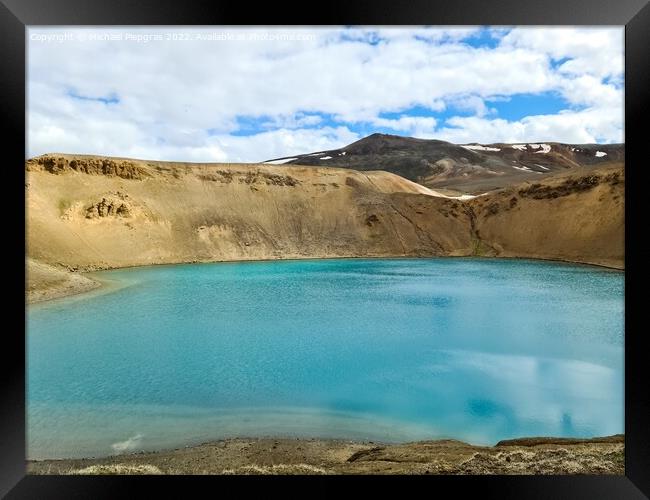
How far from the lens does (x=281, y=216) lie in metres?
41.2

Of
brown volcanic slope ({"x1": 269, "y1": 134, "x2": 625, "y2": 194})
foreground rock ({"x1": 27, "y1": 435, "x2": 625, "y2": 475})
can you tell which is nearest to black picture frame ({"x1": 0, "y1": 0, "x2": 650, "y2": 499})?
Answer: foreground rock ({"x1": 27, "y1": 435, "x2": 625, "y2": 475})

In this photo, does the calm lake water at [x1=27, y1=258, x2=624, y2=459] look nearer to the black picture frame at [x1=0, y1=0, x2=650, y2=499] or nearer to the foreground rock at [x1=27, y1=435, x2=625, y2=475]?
the foreground rock at [x1=27, y1=435, x2=625, y2=475]

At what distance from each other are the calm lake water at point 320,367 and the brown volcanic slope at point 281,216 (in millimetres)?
13927

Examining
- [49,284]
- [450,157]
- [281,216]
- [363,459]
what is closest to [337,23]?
[363,459]

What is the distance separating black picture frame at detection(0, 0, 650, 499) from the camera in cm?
405

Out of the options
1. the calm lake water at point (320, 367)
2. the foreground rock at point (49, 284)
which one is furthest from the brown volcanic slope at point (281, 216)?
the calm lake water at point (320, 367)

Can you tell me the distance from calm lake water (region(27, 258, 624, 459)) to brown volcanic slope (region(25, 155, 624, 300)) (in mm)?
13927

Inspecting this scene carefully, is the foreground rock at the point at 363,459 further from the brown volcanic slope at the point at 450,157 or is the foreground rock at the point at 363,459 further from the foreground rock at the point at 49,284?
the brown volcanic slope at the point at 450,157

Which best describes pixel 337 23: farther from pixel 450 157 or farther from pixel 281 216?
pixel 450 157

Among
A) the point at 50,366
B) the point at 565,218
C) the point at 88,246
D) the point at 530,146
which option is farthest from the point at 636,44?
the point at 530,146

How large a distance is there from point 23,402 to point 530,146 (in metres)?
123

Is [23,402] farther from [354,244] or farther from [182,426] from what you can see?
[354,244]

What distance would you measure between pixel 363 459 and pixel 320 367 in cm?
399

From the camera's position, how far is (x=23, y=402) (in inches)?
168
